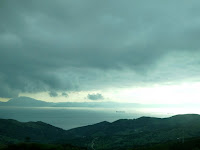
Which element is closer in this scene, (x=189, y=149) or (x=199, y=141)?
(x=189, y=149)

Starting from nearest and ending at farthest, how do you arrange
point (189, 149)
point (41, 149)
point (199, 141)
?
point (41, 149)
point (189, 149)
point (199, 141)

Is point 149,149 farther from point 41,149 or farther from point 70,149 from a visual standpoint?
point 41,149

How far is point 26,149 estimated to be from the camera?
14375 cm

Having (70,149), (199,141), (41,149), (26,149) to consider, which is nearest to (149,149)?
(199,141)

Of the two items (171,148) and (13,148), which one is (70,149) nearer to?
(13,148)

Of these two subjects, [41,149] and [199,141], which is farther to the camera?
[199,141]

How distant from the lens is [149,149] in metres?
161

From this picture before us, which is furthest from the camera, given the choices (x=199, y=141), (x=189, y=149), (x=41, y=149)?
(x=199, y=141)

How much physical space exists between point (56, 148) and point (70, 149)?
1099 cm

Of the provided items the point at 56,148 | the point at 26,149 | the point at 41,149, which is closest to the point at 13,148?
the point at 26,149

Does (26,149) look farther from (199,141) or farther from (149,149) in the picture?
(199,141)

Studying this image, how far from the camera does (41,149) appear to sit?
142875 mm

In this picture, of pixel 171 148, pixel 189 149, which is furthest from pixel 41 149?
pixel 189 149

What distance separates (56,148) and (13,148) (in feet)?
108
